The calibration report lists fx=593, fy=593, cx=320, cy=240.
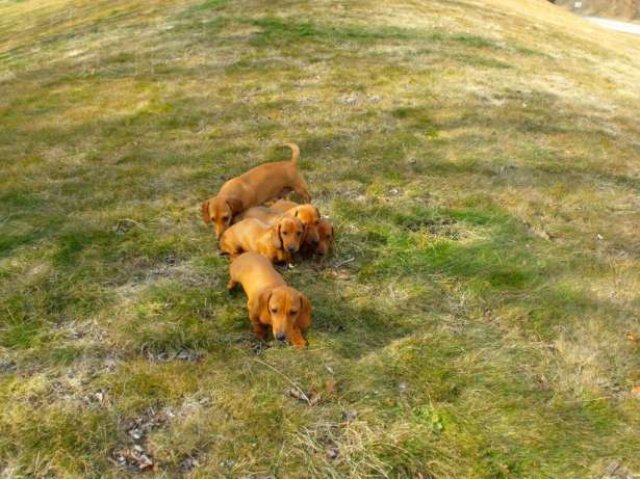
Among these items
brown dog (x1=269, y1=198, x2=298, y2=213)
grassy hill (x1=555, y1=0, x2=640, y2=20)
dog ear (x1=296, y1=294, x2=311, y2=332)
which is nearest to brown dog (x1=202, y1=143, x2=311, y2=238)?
brown dog (x1=269, y1=198, x2=298, y2=213)

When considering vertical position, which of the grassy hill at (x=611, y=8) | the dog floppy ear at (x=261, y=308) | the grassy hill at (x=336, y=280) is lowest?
the grassy hill at (x=611, y=8)

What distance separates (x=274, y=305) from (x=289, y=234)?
0.98 m

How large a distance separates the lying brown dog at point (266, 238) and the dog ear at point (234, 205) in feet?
1.17

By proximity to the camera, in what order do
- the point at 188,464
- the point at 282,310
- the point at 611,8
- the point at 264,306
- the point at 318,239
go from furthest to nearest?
the point at 611,8
the point at 318,239
the point at 264,306
the point at 282,310
the point at 188,464

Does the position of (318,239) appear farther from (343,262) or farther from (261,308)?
(261,308)

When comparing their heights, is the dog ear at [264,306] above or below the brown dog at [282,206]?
above

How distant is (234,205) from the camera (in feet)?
18.9

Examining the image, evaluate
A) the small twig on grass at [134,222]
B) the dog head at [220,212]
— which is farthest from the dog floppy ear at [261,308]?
the small twig on grass at [134,222]

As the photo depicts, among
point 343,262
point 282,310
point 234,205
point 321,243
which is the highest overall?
point 282,310

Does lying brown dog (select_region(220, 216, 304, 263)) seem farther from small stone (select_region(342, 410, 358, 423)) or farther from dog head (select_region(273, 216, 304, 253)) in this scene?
small stone (select_region(342, 410, 358, 423))

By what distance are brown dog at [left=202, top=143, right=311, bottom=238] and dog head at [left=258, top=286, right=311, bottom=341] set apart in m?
1.61

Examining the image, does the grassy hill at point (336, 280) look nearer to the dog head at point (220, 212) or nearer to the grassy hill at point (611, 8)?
the dog head at point (220, 212)

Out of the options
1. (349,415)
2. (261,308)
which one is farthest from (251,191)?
(349,415)

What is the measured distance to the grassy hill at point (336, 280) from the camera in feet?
11.7
